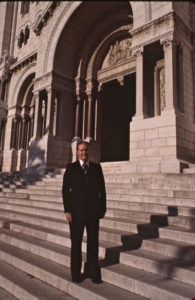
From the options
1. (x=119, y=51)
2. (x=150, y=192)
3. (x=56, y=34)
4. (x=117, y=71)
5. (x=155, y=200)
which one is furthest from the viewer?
(x=56, y=34)

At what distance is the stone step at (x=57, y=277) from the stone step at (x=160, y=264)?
0.47 metres

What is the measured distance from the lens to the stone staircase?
2.85 metres

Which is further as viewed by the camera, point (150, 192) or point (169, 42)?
point (169, 42)

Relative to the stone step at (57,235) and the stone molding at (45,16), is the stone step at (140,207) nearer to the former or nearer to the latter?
the stone step at (57,235)

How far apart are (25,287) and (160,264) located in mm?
1818

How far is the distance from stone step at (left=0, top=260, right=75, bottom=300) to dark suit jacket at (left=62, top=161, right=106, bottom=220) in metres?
1.00

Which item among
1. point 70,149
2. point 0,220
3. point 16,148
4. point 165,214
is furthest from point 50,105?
point 165,214

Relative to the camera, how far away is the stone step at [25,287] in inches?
117

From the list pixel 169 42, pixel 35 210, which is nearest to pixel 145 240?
pixel 35 210

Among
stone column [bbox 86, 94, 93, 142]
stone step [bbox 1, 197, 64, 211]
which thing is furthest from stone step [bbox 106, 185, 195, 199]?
stone column [bbox 86, 94, 93, 142]

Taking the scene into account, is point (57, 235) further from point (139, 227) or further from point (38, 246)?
point (139, 227)

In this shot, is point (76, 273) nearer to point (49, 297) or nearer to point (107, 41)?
point (49, 297)

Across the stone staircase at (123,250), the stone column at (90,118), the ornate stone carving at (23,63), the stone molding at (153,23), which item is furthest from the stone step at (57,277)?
the ornate stone carving at (23,63)

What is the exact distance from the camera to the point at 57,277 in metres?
3.23
